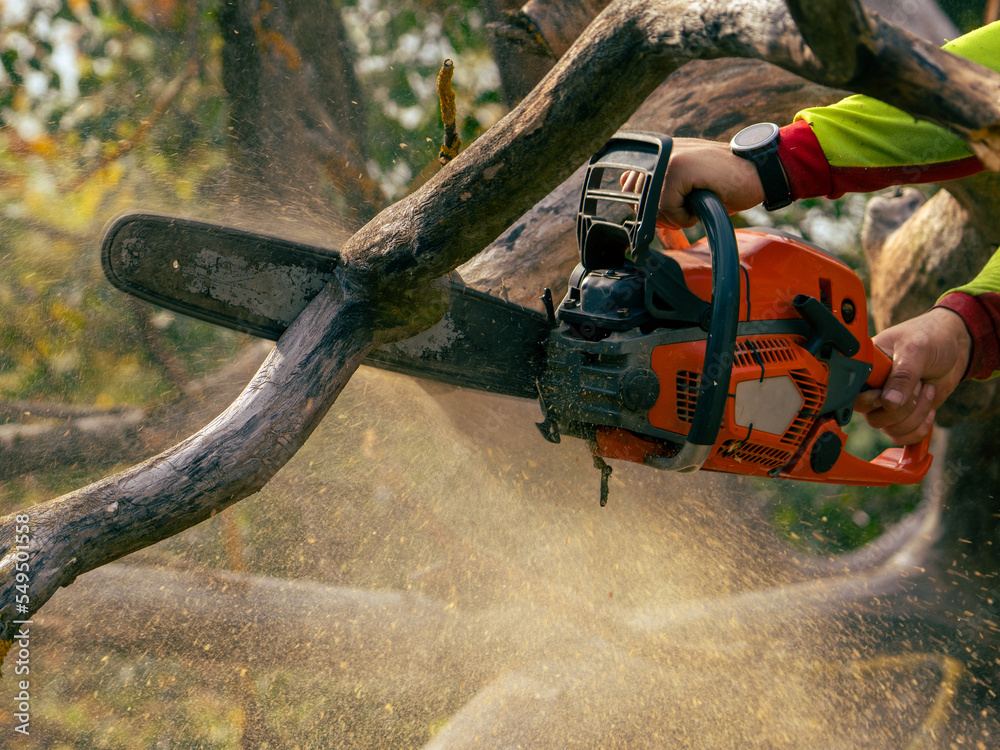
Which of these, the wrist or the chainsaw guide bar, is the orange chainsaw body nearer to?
the wrist

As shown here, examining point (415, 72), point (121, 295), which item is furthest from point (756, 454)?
point (415, 72)

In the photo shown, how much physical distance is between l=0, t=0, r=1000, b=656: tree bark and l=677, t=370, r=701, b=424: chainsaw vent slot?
54 centimetres

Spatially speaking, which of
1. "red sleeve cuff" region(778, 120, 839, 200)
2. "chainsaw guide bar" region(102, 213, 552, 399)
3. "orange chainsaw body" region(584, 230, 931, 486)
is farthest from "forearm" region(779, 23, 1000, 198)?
"chainsaw guide bar" region(102, 213, 552, 399)

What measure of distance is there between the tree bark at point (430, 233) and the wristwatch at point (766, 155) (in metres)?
0.35

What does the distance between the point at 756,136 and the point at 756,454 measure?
0.76 m

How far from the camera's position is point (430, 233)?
1.35 metres

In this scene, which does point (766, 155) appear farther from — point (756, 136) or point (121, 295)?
point (121, 295)

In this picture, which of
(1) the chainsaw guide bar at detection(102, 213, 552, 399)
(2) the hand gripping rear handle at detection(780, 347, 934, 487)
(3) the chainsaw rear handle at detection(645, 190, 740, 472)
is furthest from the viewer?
(2) the hand gripping rear handle at detection(780, 347, 934, 487)

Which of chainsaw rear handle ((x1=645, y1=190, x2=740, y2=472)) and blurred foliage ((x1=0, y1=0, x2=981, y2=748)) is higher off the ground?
chainsaw rear handle ((x1=645, y1=190, x2=740, y2=472))

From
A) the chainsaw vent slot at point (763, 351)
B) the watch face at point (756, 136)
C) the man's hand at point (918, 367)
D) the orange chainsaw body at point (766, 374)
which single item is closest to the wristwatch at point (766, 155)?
the watch face at point (756, 136)

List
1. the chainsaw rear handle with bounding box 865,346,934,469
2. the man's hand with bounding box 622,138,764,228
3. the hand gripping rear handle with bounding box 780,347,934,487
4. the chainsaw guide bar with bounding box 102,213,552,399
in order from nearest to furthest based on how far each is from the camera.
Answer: the man's hand with bounding box 622,138,764,228 < the chainsaw guide bar with bounding box 102,213,552,399 < the hand gripping rear handle with bounding box 780,347,934,487 < the chainsaw rear handle with bounding box 865,346,934,469

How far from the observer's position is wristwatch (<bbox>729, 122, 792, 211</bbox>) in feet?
4.70

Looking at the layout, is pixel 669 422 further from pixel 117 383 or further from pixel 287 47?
pixel 287 47

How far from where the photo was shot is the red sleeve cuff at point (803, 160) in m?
1.46
